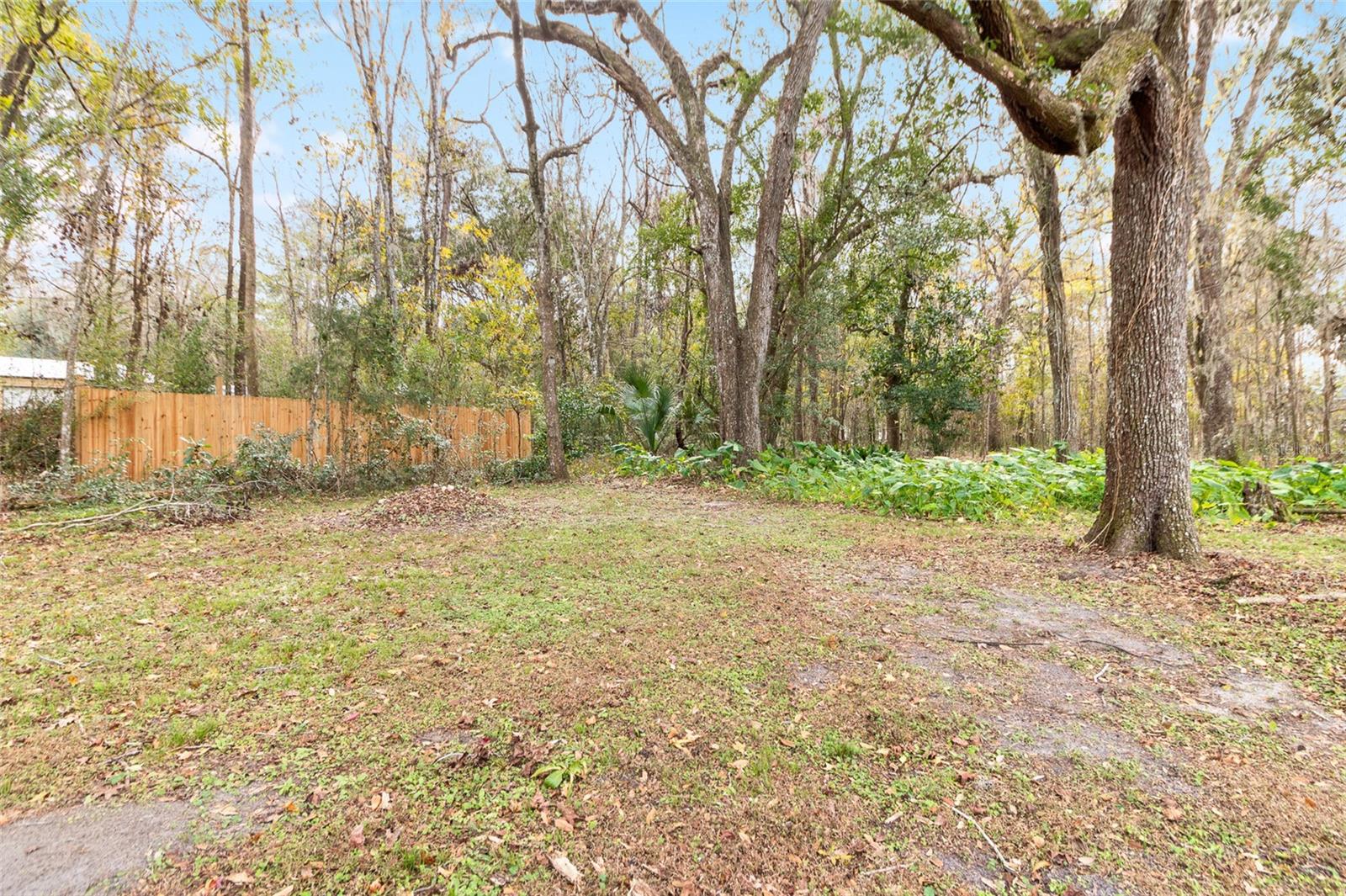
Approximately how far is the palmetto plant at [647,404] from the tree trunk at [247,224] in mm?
6700

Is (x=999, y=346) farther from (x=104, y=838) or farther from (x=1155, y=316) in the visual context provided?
(x=104, y=838)

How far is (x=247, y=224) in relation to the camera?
10555 mm

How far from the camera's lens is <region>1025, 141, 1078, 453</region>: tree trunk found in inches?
369

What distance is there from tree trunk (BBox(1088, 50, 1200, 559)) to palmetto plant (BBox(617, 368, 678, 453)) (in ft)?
26.9

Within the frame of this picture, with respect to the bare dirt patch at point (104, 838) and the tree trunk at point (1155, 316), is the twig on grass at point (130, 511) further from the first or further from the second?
the tree trunk at point (1155, 316)

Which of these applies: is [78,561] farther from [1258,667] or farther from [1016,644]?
[1258,667]

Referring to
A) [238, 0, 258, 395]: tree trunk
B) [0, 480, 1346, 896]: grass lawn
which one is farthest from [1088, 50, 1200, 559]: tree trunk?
[238, 0, 258, 395]: tree trunk

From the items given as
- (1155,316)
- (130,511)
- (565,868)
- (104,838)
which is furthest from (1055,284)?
(130,511)

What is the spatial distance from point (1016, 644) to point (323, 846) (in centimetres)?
303

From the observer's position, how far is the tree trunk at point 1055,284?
938cm

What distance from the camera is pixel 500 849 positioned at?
1558 millimetres

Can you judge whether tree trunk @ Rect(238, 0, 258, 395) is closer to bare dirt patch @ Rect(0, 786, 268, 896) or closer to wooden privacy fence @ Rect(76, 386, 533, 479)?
wooden privacy fence @ Rect(76, 386, 533, 479)

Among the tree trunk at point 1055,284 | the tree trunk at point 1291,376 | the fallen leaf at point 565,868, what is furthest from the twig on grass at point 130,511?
the tree trunk at point 1291,376

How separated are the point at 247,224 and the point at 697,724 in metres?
12.6
